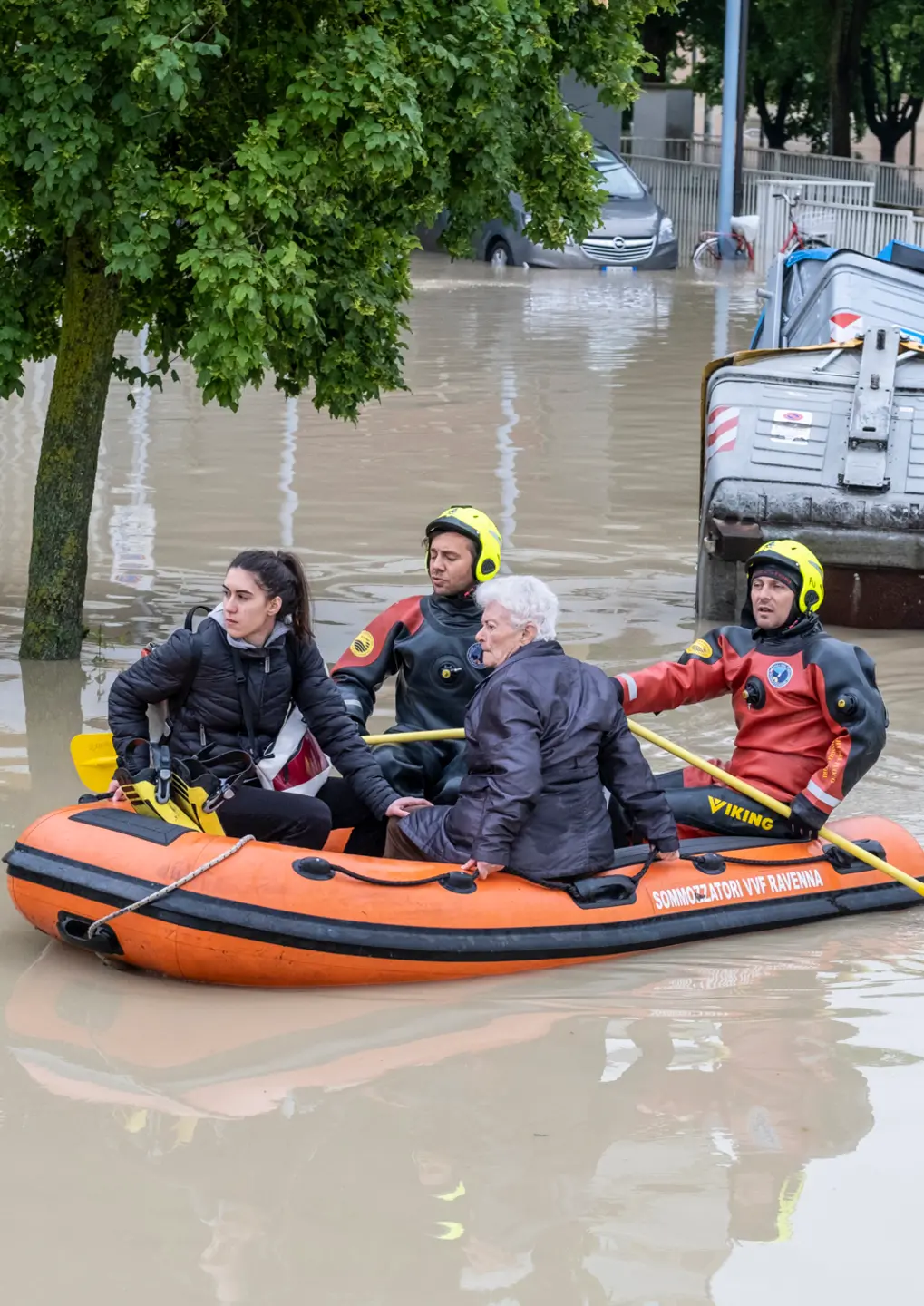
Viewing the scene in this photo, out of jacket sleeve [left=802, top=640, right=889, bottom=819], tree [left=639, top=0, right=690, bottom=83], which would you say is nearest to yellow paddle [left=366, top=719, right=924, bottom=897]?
jacket sleeve [left=802, top=640, right=889, bottom=819]

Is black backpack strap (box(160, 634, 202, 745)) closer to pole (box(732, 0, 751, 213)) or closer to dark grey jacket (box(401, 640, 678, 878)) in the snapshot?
dark grey jacket (box(401, 640, 678, 878))

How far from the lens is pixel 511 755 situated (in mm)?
5836

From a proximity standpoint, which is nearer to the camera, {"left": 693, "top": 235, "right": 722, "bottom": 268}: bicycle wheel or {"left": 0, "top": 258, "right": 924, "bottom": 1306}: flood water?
{"left": 0, "top": 258, "right": 924, "bottom": 1306}: flood water

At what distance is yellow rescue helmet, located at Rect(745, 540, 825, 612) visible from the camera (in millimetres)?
6629

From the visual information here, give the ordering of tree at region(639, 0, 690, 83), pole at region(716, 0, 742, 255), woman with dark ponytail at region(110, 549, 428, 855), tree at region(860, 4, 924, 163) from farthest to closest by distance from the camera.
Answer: tree at region(860, 4, 924, 163)
tree at region(639, 0, 690, 83)
pole at region(716, 0, 742, 255)
woman with dark ponytail at region(110, 549, 428, 855)

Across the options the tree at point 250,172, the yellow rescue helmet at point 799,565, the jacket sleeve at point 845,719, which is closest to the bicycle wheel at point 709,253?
the tree at point 250,172

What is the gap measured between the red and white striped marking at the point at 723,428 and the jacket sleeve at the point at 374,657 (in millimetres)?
4300

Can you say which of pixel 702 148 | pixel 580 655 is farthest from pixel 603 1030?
pixel 702 148

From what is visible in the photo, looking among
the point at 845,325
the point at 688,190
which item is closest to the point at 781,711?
the point at 845,325

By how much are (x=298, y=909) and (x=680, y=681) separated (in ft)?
5.81

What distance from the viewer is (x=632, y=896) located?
6293 mm

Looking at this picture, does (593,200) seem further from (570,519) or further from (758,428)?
(570,519)

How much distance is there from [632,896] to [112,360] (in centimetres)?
456

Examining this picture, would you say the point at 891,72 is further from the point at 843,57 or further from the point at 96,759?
the point at 96,759
